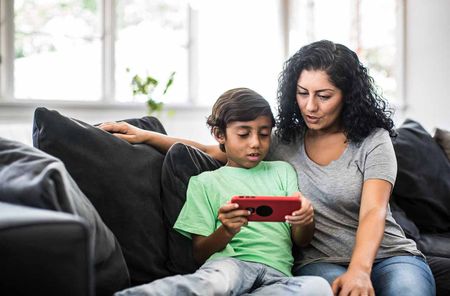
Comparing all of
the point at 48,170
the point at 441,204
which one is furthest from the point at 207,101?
the point at 48,170

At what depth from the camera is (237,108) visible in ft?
5.36

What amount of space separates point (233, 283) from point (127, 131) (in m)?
0.58

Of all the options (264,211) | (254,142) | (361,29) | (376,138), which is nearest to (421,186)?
(376,138)

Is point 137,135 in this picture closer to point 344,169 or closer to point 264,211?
point 264,211

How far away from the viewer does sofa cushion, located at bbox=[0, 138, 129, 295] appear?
102 cm

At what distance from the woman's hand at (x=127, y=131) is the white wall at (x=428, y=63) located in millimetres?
3361

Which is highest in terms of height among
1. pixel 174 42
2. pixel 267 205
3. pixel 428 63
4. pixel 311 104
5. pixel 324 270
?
pixel 174 42

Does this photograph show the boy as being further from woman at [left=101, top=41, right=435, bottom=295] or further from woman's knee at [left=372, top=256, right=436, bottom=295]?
woman's knee at [left=372, top=256, right=436, bottom=295]

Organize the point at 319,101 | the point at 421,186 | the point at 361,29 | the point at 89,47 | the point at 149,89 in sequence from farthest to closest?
the point at 361,29 → the point at 89,47 → the point at 149,89 → the point at 421,186 → the point at 319,101

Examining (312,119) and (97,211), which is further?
(312,119)

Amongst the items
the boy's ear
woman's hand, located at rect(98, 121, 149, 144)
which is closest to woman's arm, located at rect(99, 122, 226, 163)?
woman's hand, located at rect(98, 121, 149, 144)

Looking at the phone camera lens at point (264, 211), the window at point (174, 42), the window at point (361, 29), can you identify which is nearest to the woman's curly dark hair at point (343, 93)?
the phone camera lens at point (264, 211)

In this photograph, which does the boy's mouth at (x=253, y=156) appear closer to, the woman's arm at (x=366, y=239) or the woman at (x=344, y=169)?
the woman at (x=344, y=169)

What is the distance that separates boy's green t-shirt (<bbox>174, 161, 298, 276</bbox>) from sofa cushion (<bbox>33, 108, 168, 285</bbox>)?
9cm
